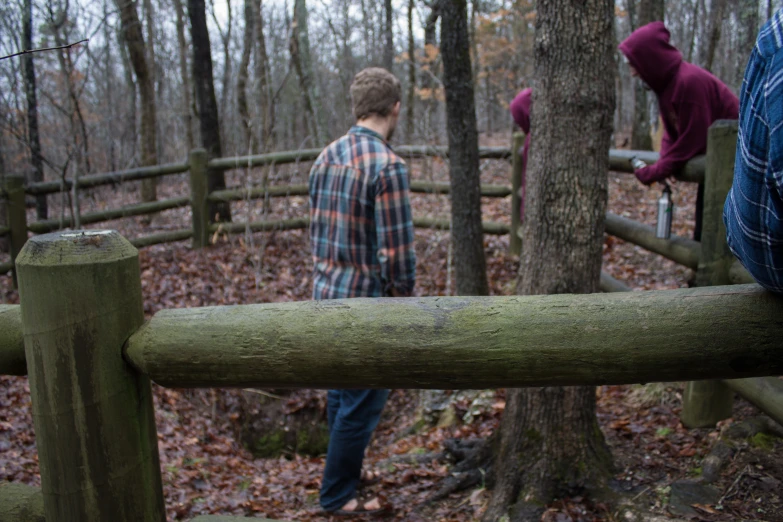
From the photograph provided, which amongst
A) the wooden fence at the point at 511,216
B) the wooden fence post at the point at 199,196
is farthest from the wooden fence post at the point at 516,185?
the wooden fence post at the point at 199,196

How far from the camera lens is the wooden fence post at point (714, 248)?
303cm

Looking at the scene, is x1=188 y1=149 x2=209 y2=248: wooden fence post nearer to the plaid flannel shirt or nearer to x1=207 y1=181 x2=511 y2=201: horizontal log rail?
x1=207 y1=181 x2=511 y2=201: horizontal log rail

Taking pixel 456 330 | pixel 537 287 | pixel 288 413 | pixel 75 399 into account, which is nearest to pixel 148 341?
pixel 75 399

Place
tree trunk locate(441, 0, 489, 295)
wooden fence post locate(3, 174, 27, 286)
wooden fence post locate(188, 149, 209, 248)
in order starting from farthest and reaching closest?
wooden fence post locate(188, 149, 209, 248) → wooden fence post locate(3, 174, 27, 286) → tree trunk locate(441, 0, 489, 295)

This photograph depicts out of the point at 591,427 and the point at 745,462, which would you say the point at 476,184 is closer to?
the point at 591,427

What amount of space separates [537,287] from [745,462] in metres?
1.20

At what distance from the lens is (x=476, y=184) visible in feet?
18.2

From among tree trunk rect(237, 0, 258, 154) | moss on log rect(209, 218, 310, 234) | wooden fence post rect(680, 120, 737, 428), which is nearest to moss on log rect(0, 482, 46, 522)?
wooden fence post rect(680, 120, 737, 428)

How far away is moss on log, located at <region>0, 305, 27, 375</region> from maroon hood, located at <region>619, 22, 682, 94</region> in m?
3.77

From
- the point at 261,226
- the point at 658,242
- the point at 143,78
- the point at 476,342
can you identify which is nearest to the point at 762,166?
the point at 476,342

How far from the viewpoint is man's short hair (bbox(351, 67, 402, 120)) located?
3260 millimetres

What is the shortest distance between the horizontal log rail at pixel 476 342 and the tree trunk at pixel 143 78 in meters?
9.10

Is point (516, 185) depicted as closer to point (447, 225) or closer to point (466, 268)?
point (447, 225)

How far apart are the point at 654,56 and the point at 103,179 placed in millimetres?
6501
